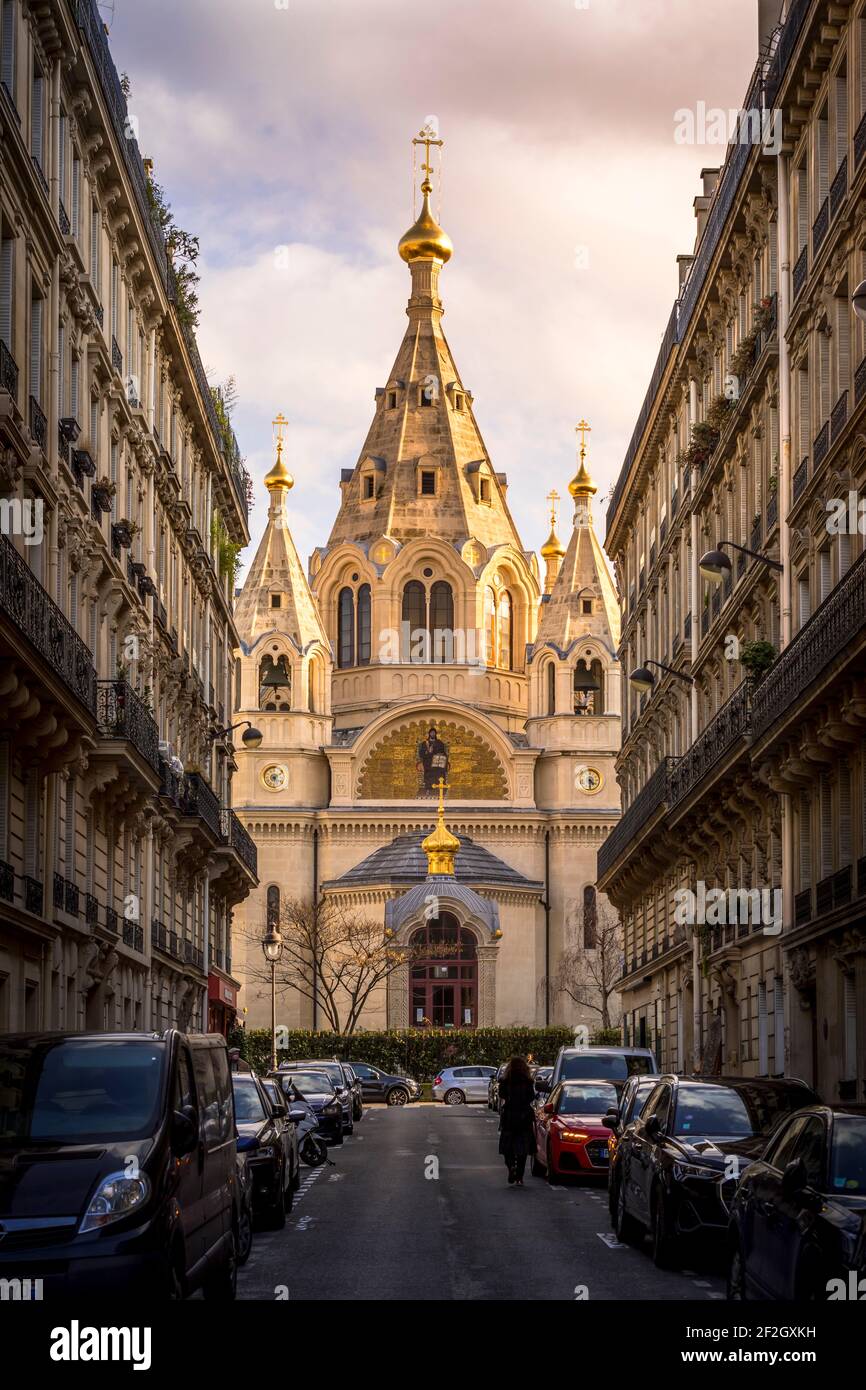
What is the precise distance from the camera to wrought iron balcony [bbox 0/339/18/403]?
24.2 m

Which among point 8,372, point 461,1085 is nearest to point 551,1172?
point 8,372

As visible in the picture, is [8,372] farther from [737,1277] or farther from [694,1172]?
[737,1277]

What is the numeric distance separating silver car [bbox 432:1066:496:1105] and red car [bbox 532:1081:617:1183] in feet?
137

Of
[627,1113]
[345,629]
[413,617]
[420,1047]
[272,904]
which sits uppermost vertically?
[413,617]

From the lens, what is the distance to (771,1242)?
42.4ft

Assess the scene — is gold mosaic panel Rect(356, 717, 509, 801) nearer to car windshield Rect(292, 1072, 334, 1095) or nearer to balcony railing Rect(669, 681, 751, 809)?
balcony railing Rect(669, 681, 751, 809)

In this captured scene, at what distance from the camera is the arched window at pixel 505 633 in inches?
4008

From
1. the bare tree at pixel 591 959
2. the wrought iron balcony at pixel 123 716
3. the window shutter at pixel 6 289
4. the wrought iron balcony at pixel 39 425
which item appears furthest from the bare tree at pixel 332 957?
the window shutter at pixel 6 289

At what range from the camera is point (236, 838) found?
2063 inches

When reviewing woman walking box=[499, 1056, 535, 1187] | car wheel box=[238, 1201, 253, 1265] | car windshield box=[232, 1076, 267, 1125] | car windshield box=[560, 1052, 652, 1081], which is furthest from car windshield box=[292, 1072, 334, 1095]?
car wheel box=[238, 1201, 253, 1265]

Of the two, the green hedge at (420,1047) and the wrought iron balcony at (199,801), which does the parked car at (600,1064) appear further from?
the green hedge at (420,1047)

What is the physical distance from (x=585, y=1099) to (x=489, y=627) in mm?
71694

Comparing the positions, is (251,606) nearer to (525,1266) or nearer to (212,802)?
(212,802)
